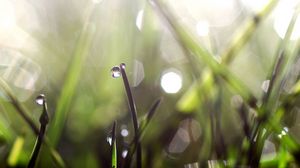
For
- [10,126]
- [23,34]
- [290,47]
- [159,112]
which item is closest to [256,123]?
[290,47]

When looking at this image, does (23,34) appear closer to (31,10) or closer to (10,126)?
(31,10)

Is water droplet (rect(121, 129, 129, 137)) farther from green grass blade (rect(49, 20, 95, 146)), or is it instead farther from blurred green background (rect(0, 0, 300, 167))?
green grass blade (rect(49, 20, 95, 146))

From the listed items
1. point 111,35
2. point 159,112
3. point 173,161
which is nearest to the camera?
point 173,161

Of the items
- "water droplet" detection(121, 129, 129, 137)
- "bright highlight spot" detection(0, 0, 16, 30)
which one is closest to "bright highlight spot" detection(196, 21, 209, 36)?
"water droplet" detection(121, 129, 129, 137)

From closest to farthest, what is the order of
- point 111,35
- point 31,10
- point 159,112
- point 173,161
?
point 173,161 → point 159,112 → point 111,35 → point 31,10

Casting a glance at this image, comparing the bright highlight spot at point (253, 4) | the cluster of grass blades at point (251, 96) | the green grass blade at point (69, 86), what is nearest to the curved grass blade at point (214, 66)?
the cluster of grass blades at point (251, 96)

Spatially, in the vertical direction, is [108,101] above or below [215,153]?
above

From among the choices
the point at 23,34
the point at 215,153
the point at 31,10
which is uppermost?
the point at 31,10

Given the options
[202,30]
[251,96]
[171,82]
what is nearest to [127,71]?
[171,82]

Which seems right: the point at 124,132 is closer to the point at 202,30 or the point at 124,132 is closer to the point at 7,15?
the point at 202,30
